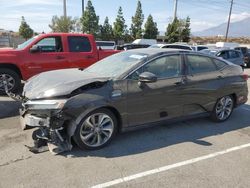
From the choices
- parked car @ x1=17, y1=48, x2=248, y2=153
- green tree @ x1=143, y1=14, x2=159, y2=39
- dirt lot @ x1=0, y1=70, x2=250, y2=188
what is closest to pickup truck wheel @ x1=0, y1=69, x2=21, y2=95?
dirt lot @ x1=0, y1=70, x2=250, y2=188

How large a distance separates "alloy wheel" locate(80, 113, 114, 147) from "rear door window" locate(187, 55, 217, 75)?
200 centimetres

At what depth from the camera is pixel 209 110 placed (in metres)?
5.74

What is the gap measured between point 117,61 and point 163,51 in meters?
0.87

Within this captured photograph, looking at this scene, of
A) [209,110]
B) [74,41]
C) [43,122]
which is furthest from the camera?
[74,41]

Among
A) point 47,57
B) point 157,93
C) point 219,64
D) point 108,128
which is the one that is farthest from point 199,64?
point 47,57

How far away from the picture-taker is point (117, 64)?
5.06m

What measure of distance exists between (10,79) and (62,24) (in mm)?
35363

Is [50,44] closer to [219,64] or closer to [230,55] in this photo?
[219,64]

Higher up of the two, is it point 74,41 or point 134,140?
point 74,41

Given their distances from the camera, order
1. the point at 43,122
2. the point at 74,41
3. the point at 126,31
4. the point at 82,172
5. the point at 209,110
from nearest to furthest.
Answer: the point at 82,172
the point at 43,122
the point at 209,110
the point at 74,41
the point at 126,31

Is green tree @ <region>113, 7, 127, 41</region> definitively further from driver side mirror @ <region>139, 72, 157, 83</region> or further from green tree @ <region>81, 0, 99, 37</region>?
driver side mirror @ <region>139, 72, 157, 83</region>

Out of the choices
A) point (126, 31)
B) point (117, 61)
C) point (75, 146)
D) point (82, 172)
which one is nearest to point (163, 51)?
point (117, 61)

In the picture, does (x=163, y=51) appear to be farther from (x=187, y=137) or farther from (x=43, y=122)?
(x=43, y=122)

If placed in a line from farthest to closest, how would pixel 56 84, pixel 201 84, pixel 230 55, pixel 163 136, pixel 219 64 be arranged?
pixel 230 55
pixel 219 64
pixel 201 84
pixel 163 136
pixel 56 84
